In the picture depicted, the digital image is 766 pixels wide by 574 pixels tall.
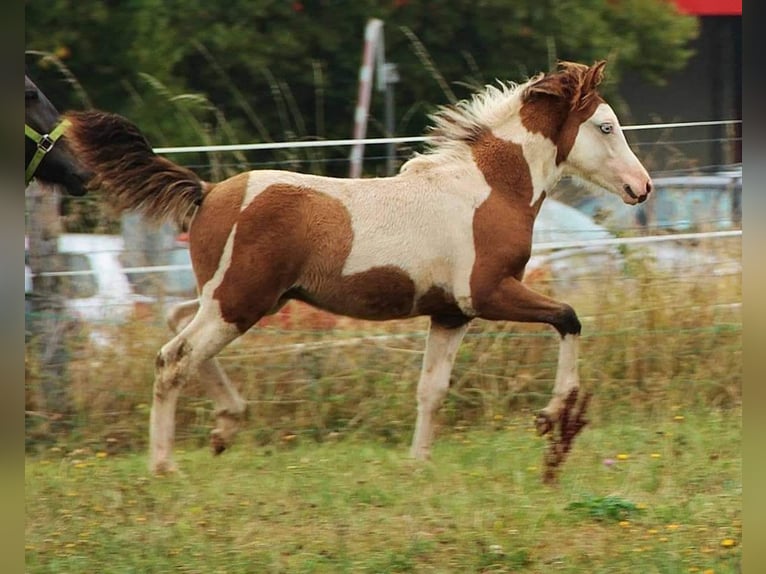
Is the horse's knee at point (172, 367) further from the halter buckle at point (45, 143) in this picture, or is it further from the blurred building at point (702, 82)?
the blurred building at point (702, 82)

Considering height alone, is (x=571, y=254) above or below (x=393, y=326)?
above

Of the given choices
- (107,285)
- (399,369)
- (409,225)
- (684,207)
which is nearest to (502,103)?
(409,225)

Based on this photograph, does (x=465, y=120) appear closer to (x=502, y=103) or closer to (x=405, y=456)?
(x=502, y=103)

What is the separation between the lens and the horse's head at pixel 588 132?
257 inches

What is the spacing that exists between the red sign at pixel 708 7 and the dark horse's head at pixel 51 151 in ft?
46.1

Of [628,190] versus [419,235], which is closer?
[419,235]

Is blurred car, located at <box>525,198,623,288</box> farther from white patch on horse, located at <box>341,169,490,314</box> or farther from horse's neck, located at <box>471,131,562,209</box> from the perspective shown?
white patch on horse, located at <box>341,169,490,314</box>

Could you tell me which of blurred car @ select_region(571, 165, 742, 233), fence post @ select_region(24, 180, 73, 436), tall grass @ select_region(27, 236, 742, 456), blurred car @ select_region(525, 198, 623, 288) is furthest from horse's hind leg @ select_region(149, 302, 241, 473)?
blurred car @ select_region(571, 165, 742, 233)

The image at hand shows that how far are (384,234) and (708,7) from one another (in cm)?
1459

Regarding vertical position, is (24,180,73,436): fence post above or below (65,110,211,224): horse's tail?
Result: below

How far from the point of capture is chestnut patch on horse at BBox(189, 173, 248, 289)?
6102 mm

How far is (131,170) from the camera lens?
6.25 meters
